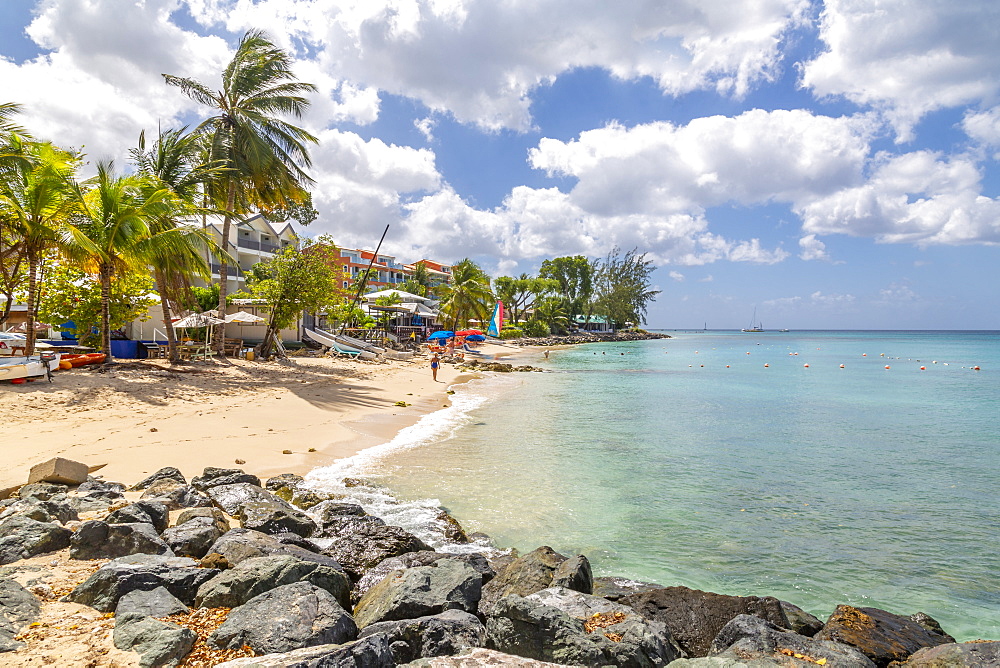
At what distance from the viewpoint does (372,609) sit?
4480 mm

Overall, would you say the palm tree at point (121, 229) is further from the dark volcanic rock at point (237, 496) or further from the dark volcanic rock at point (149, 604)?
the dark volcanic rock at point (149, 604)

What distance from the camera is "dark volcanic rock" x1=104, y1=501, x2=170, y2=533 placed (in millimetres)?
5719

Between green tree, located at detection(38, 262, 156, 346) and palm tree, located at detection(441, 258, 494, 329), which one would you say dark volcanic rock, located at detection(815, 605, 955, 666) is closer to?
green tree, located at detection(38, 262, 156, 346)

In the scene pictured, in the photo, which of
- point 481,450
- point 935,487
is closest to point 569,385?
point 481,450

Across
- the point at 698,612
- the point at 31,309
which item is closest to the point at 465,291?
the point at 31,309

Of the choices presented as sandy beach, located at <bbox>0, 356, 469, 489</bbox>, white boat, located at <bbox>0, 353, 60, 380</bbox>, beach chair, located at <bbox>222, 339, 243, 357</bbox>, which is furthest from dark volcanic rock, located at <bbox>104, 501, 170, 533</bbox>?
beach chair, located at <bbox>222, 339, 243, 357</bbox>

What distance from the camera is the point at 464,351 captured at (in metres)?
46.2

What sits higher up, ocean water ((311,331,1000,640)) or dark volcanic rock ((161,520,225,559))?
dark volcanic rock ((161,520,225,559))

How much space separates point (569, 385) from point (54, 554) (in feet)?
74.5

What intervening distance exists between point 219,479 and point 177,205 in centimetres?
1372

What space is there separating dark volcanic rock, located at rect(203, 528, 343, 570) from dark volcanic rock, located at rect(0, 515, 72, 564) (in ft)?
4.43

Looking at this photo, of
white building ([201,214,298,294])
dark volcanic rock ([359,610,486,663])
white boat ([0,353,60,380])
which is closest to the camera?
dark volcanic rock ([359,610,486,663])

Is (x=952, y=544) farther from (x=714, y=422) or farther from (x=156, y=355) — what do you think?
(x=156, y=355)

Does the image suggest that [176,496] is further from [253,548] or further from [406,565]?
[406,565]
